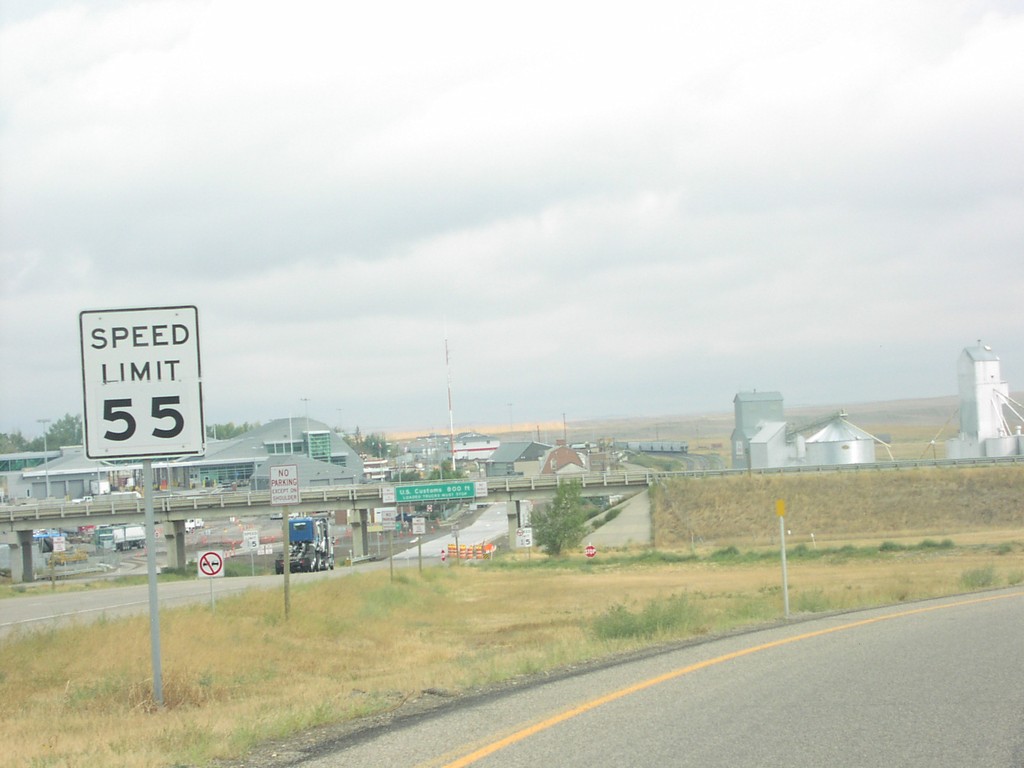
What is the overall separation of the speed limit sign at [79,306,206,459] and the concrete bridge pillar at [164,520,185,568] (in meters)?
77.5

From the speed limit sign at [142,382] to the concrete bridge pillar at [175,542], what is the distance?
3051 inches

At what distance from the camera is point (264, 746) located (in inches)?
359

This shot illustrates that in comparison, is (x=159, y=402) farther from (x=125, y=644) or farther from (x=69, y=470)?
(x=69, y=470)

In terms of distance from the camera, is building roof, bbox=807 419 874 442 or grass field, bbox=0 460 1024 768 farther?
building roof, bbox=807 419 874 442

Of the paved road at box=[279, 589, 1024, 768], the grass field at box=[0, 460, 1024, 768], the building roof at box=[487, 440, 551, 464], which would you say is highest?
the building roof at box=[487, 440, 551, 464]

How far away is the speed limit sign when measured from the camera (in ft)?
32.3

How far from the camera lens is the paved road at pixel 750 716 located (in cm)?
808

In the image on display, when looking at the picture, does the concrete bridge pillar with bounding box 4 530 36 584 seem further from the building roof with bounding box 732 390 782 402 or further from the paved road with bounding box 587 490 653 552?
the building roof with bounding box 732 390 782 402

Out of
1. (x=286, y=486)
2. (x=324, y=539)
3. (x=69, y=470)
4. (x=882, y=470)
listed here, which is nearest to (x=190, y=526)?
(x=69, y=470)

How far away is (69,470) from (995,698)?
430ft

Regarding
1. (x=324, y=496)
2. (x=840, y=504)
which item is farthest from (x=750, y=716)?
(x=840, y=504)

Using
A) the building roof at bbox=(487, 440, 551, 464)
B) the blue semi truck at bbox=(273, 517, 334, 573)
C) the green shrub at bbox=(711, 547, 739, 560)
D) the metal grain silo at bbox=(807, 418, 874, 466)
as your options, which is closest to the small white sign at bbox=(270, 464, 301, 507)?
the green shrub at bbox=(711, 547, 739, 560)

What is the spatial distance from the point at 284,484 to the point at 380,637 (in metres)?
4.75

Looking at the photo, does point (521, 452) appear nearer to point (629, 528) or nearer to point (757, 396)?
point (757, 396)
